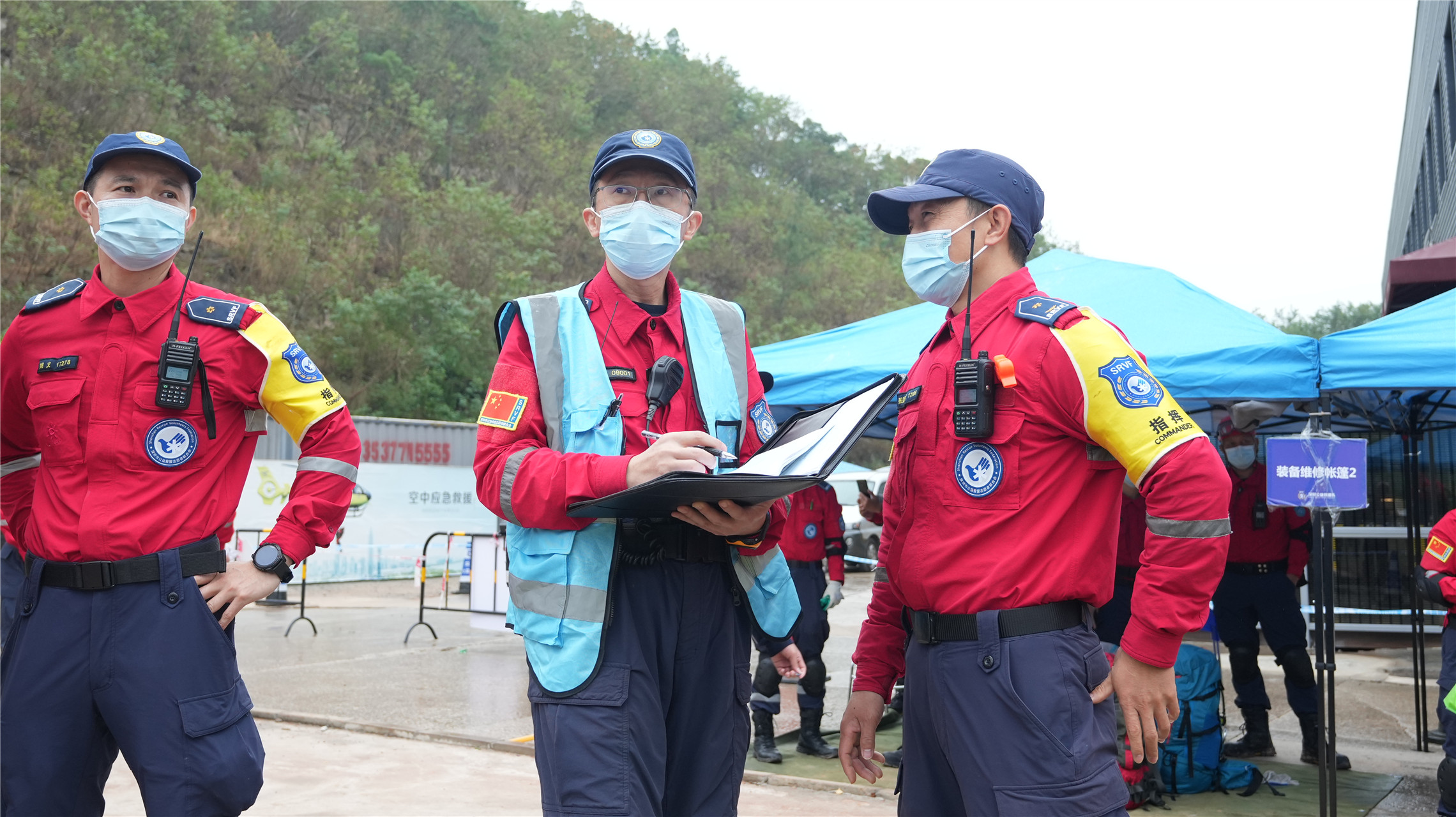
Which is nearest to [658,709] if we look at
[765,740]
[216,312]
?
[216,312]

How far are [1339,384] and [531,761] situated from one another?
16.5 feet

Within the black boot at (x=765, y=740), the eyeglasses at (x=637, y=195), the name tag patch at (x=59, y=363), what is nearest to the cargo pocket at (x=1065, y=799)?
the eyeglasses at (x=637, y=195)

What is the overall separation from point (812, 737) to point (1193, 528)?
5.47 m

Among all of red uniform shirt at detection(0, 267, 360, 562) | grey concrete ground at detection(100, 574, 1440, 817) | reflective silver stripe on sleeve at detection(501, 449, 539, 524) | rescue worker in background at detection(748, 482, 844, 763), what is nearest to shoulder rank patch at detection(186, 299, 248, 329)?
red uniform shirt at detection(0, 267, 360, 562)

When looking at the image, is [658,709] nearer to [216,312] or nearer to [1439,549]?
[216,312]

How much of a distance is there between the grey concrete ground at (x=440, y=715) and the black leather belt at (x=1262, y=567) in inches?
50.4

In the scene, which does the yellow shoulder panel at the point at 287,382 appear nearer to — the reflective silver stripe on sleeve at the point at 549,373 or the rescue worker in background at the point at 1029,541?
the reflective silver stripe on sleeve at the point at 549,373

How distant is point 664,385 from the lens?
2676mm

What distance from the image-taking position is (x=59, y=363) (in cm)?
302

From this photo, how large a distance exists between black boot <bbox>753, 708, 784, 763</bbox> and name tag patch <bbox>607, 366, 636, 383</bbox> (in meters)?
4.84

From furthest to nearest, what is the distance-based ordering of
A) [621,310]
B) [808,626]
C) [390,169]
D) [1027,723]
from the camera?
[390,169]
[808,626]
[621,310]
[1027,723]

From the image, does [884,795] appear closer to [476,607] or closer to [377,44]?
[476,607]

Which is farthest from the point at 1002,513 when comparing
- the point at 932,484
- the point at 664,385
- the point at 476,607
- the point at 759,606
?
the point at 476,607

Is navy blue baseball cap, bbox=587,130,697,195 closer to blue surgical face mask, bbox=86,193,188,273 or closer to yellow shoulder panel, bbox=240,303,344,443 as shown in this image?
yellow shoulder panel, bbox=240,303,344,443
